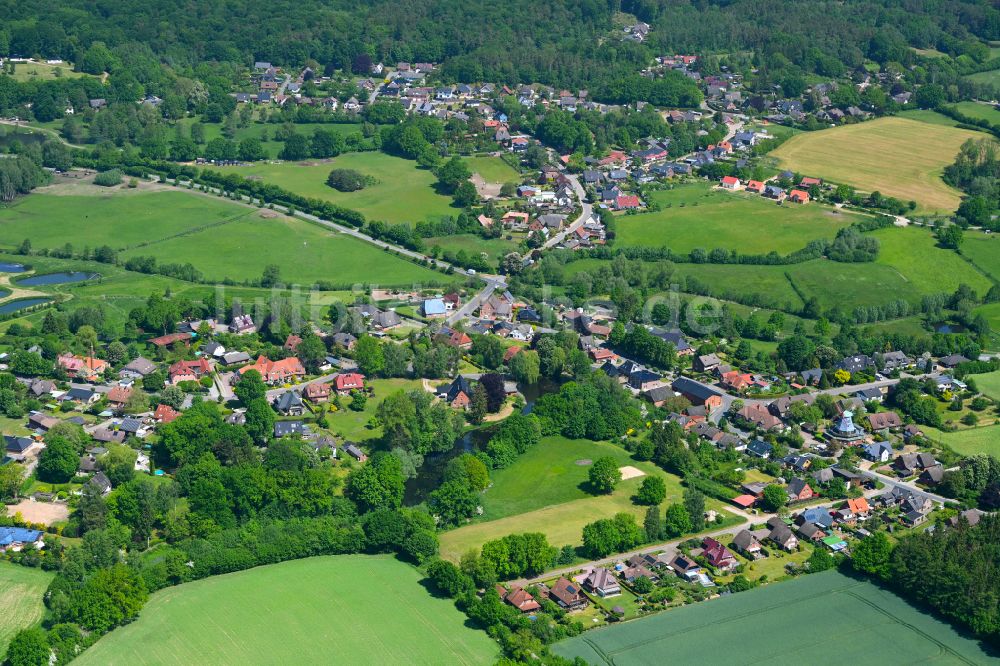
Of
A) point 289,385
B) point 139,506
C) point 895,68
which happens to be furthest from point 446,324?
point 895,68

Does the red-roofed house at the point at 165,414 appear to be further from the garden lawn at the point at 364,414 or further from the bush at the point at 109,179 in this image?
the bush at the point at 109,179

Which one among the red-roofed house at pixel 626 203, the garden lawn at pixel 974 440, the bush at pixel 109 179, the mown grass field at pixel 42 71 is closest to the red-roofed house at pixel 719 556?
the garden lawn at pixel 974 440

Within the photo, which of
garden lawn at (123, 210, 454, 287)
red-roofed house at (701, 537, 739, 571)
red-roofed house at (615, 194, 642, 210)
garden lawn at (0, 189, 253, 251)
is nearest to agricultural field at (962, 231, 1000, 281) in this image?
red-roofed house at (615, 194, 642, 210)

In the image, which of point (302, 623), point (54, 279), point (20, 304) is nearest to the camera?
point (302, 623)

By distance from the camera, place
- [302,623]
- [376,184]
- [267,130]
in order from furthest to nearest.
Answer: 1. [267,130]
2. [376,184]
3. [302,623]

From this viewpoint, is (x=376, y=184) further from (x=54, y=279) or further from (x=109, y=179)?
(x=54, y=279)

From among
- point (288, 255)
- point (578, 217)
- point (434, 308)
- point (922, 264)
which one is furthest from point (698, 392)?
point (288, 255)
